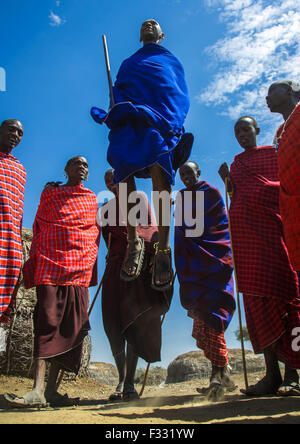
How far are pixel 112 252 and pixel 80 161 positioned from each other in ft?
4.32

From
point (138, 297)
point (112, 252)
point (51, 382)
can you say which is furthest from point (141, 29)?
point (51, 382)

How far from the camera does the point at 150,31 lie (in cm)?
435

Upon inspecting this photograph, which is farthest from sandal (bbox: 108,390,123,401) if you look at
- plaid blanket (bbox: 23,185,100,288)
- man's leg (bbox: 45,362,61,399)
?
plaid blanket (bbox: 23,185,100,288)

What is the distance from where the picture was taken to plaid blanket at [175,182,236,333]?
4.63m

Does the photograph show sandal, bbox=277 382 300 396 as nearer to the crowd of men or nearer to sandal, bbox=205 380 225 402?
the crowd of men

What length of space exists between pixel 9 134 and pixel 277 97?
3.12 meters

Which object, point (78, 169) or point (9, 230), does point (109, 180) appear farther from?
point (9, 230)

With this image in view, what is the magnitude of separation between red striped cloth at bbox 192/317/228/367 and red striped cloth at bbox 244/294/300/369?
0.43 m

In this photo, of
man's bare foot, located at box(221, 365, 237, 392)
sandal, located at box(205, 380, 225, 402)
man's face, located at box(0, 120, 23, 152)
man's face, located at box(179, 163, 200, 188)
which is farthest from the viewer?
man's face, located at box(179, 163, 200, 188)

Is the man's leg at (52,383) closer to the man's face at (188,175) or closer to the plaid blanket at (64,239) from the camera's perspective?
the plaid blanket at (64,239)

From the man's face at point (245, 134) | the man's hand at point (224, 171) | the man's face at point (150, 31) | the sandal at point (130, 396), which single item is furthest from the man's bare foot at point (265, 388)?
the man's face at point (150, 31)

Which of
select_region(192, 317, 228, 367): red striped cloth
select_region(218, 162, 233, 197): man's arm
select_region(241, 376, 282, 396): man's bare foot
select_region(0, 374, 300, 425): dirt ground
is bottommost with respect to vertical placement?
select_region(241, 376, 282, 396): man's bare foot

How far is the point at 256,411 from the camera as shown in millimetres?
2980

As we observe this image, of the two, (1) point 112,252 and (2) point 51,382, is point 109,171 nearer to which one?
(1) point 112,252
